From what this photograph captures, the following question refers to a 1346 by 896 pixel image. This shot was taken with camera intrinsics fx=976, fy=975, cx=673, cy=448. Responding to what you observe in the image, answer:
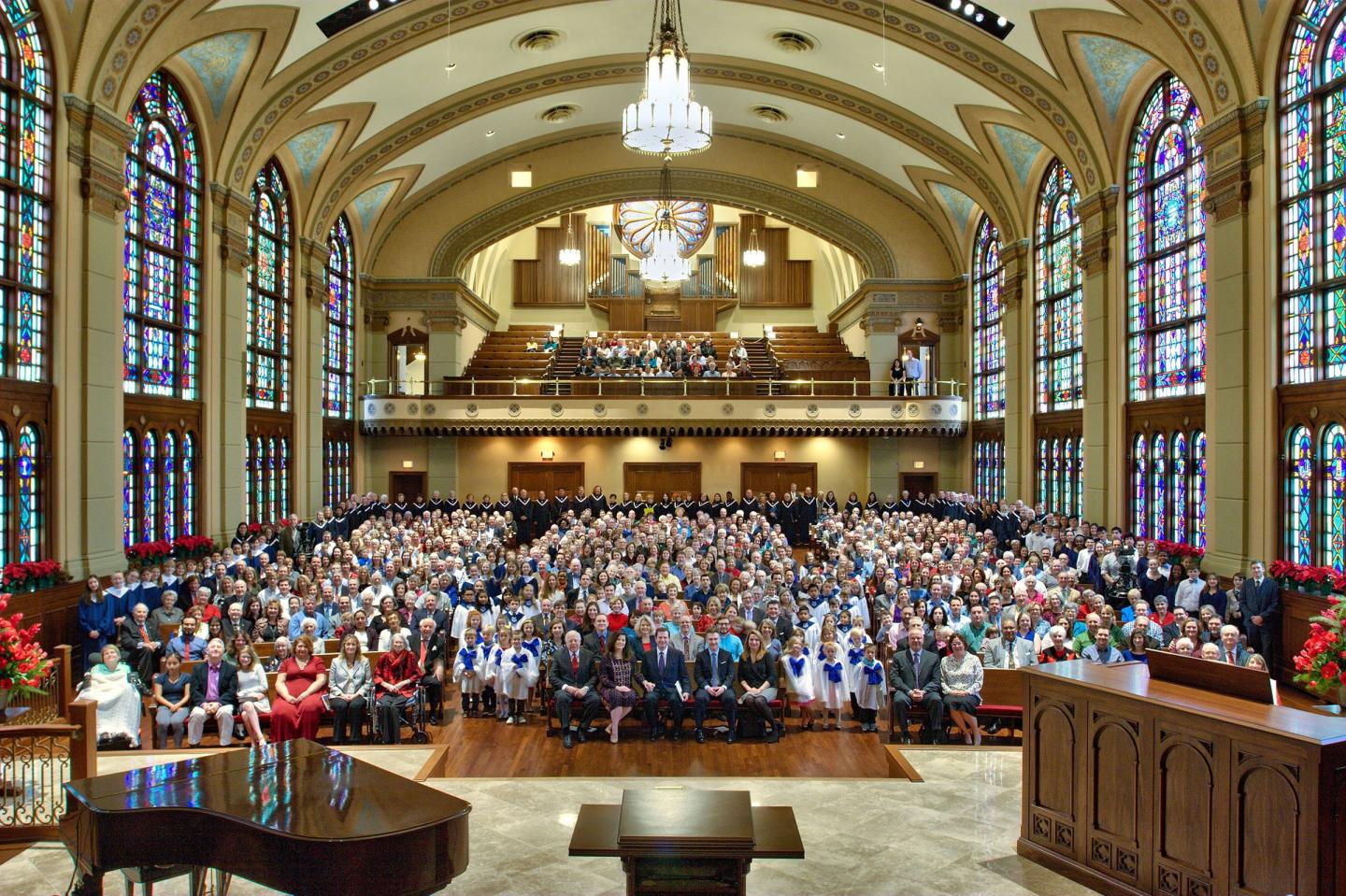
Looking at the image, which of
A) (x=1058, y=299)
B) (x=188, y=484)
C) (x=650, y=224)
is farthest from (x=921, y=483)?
(x=188, y=484)

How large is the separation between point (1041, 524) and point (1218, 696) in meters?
15.1

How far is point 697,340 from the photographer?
33.0 meters

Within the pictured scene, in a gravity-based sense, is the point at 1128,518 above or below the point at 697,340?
below

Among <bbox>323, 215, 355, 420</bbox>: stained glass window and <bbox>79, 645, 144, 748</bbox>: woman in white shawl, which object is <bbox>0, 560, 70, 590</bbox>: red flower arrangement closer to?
<bbox>79, 645, 144, 748</bbox>: woman in white shawl

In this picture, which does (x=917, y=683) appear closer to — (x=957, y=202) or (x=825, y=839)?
(x=825, y=839)

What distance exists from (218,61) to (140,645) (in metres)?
11.0

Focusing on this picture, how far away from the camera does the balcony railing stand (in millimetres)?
26109

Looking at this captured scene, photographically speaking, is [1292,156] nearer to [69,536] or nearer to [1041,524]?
[1041,524]

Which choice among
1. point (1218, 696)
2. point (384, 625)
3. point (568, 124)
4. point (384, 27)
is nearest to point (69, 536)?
point (384, 625)

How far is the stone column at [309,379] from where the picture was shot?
2231 centimetres

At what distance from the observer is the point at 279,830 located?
4.04 m

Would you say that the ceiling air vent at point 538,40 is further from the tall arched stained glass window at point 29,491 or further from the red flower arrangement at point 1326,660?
the red flower arrangement at point 1326,660

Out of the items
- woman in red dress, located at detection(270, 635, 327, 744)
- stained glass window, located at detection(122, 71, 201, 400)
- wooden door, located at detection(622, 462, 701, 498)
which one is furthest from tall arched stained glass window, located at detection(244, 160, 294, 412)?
woman in red dress, located at detection(270, 635, 327, 744)

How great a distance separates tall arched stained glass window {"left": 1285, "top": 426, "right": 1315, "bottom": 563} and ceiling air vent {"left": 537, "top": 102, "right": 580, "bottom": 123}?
18404 mm
